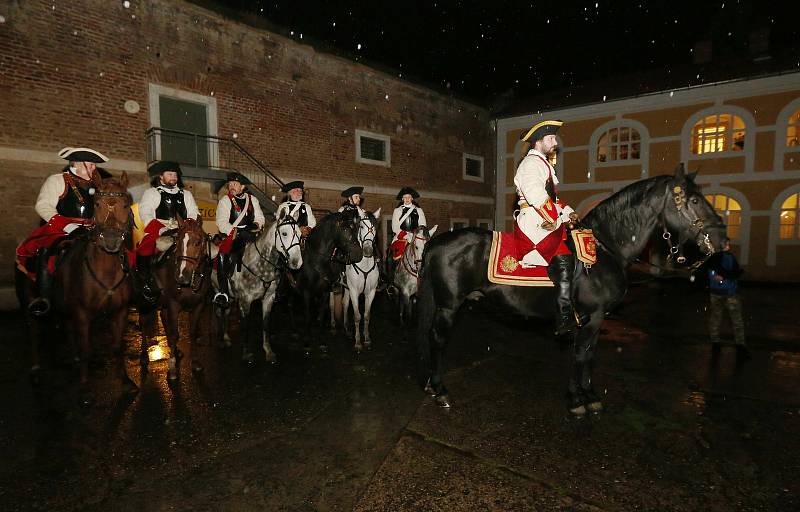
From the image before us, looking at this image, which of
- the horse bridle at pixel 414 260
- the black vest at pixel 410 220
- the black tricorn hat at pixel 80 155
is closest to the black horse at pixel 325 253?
the horse bridle at pixel 414 260

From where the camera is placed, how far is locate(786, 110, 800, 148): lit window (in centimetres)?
1584

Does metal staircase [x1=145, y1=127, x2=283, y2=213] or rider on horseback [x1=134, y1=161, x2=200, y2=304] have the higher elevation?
metal staircase [x1=145, y1=127, x2=283, y2=213]

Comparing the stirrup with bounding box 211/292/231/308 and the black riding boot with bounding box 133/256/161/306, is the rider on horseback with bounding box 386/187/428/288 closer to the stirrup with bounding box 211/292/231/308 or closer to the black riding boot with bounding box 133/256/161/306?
the stirrup with bounding box 211/292/231/308

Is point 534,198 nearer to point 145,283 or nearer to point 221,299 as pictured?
point 221,299

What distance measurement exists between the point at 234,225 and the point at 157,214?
4.07 ft

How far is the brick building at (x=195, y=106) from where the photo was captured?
956 centimetres

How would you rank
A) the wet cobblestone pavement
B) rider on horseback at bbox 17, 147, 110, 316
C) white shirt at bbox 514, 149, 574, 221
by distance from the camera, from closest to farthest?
the wet cobblestone pavement < white shirt at bbox 514, 149, 574, 221 < rider on horseback at bbox 17, 147, 110, 316

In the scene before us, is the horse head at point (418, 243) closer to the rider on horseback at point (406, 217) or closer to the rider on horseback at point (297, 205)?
the rider on horseback at point (406, 217)

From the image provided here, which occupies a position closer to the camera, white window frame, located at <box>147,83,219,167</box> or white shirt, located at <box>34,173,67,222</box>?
white shirt, located at <box>34,173,67,222</box>

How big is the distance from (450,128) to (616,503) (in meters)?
19.7

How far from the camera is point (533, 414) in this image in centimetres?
437

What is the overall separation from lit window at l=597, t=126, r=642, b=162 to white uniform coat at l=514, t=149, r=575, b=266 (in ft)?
58.2

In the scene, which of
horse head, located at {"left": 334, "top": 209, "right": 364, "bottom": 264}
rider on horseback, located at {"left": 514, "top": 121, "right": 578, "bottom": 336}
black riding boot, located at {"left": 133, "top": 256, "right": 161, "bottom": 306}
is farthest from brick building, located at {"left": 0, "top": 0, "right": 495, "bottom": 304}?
rider on horseback, located at {"left": 514, "top": 121, "right": 578, "bottom": 336}

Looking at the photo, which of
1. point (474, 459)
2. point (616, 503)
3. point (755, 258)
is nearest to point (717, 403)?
point (616, 503)
